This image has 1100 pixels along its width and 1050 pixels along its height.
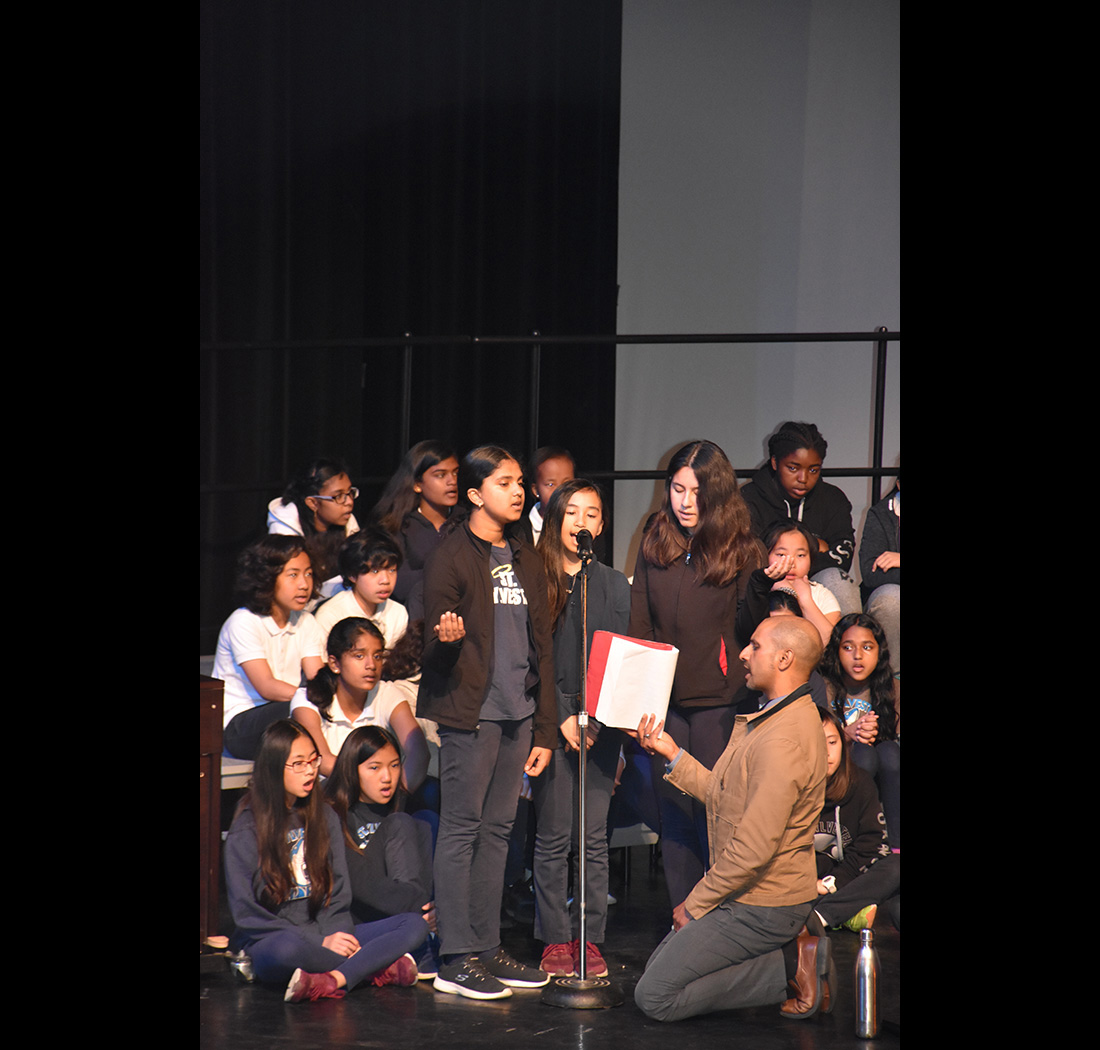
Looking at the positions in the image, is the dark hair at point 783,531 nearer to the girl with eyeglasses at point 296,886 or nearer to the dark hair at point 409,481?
the dark hair at point 409,481

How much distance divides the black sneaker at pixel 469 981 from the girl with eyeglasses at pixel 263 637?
0.85m

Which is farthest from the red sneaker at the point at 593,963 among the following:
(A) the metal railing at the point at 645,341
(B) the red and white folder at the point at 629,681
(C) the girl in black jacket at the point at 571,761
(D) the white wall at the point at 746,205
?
(D) the white wall at the point at 746,205

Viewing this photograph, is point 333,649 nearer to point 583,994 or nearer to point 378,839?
point 378,839

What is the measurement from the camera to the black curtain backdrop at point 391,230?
5105 mm

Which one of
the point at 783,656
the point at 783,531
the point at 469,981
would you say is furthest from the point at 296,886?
the point at 783,531

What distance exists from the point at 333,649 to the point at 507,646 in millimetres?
483

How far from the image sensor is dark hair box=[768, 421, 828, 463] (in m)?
Result: 4.36

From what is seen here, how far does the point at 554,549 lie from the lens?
398cm

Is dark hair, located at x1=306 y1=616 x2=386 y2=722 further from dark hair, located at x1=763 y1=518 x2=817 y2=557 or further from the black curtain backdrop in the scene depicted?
dark hair, located at x1=763 y1=518 x2=817 y2=557

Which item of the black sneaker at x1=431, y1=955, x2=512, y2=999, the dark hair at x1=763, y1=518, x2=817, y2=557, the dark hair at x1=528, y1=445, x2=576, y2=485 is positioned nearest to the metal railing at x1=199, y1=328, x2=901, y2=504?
the dark hair at x1=528, y1=445, x2=576, y2=485

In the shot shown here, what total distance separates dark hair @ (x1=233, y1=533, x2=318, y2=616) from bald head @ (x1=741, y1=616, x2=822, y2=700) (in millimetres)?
1362
